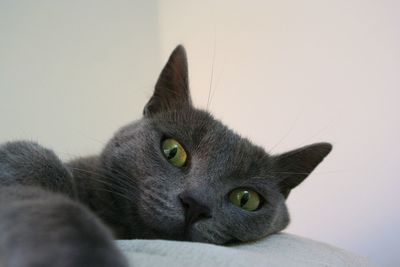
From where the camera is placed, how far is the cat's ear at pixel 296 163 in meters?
1.13

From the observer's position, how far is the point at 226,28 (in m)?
2.18

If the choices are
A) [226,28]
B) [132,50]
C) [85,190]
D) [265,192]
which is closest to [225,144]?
[265,192]

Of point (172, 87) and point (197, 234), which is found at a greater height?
point (172, 87)

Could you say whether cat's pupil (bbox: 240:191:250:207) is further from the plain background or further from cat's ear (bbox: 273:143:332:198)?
the plain background

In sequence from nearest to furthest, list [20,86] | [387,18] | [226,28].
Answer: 1. [387,18]
2. [20,86]
3. [226,28]

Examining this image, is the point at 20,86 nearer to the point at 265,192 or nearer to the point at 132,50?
the point at 132,50

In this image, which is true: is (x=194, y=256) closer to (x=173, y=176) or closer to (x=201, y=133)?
Result: (x=173, y=176)

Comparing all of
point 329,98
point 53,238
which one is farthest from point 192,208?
point 329,98

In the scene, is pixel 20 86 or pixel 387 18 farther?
pixel 20 86

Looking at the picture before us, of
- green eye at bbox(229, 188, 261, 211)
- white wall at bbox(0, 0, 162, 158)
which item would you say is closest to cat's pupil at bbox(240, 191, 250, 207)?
green eye at bbox(229, 188, 261, 211)

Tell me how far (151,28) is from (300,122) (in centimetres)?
107

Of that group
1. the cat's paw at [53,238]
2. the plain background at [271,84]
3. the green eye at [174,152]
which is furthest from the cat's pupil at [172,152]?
the plain background at [271,84]

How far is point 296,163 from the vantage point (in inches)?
46.0

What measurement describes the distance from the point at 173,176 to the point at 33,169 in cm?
27
